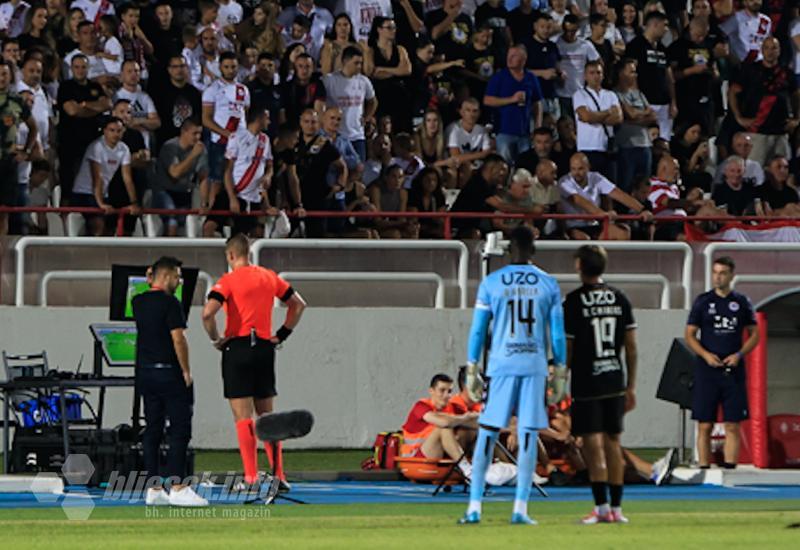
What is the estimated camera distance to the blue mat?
16719 millimetres

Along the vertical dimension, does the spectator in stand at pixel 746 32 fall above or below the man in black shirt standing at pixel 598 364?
above

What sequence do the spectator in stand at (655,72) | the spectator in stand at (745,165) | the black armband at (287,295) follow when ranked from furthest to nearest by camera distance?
the spectator in stand at (655,72) < the spectator in stand at (745,165) < the black armband at (287,295)

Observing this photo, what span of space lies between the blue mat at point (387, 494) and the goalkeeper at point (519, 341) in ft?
11.7

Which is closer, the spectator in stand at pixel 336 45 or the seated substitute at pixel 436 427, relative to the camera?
the seated substitute at pixel 436 427

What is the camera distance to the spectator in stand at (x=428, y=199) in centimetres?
2325

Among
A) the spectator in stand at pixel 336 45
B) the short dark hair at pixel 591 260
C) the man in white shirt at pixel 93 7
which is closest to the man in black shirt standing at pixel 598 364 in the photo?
the short dark hair at pixel 591 260

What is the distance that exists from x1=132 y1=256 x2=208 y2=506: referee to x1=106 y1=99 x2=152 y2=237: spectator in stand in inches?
246

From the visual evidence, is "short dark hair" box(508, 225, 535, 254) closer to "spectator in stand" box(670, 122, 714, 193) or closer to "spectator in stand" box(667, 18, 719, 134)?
"spectator in stand" box(670, 122, 714, 193)

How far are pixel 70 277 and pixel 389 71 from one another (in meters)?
5.01

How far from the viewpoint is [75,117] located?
22.0m

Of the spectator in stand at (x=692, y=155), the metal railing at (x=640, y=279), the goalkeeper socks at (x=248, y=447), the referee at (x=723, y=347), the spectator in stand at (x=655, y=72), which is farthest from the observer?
the spectator in stand at (x=655, y=72)

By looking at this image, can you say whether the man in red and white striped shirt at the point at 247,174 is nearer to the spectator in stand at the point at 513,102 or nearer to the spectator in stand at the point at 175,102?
the spectator in stand at the point at 175,102

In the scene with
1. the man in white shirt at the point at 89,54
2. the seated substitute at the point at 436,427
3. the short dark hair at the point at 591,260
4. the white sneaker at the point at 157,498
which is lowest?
the white sneaker at the point at 157,498

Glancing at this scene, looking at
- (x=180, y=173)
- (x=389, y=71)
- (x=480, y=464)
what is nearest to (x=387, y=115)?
(x=389, y=71)
